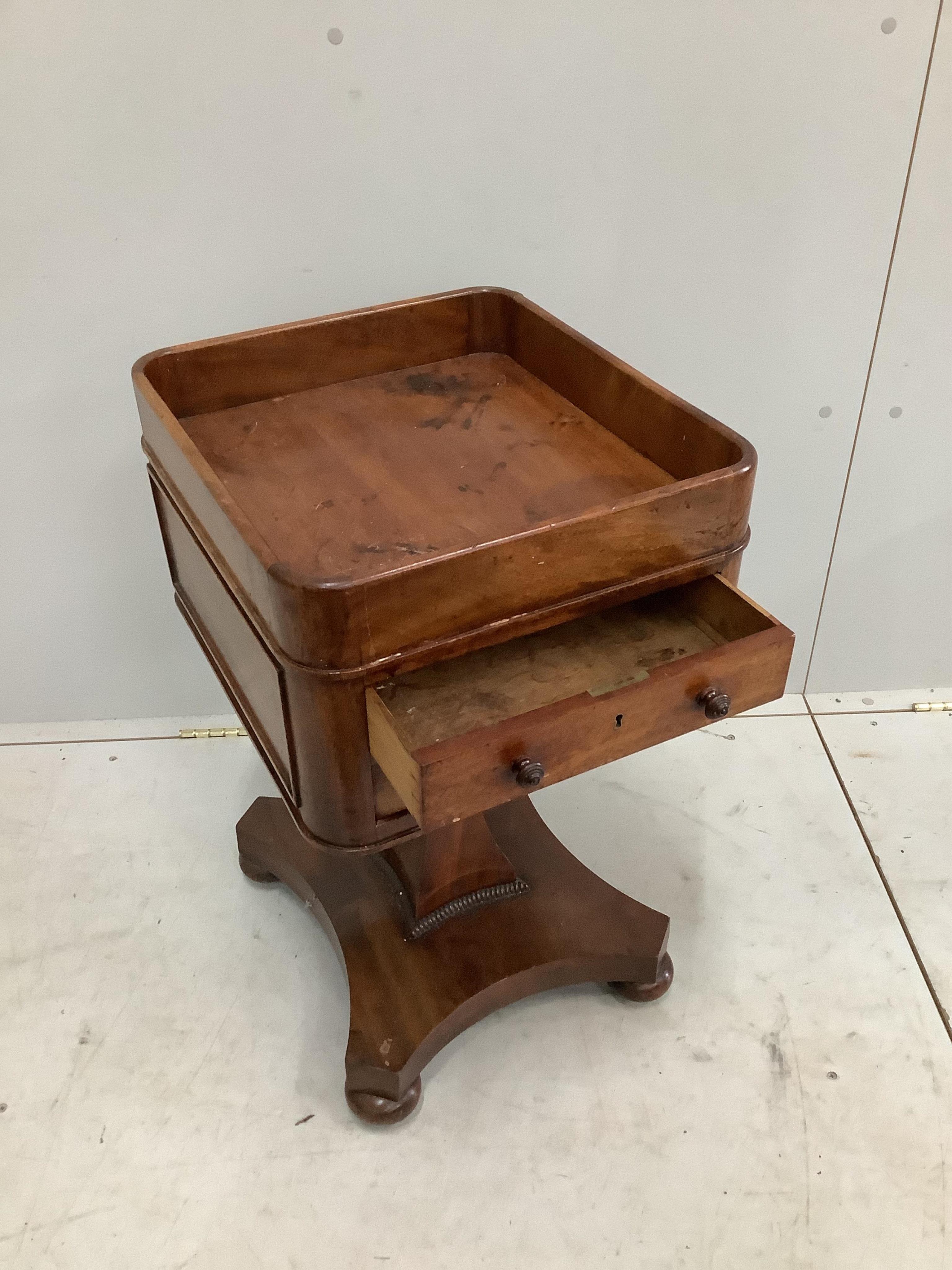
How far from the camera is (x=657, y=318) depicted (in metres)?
1.45

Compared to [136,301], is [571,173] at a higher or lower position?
higher

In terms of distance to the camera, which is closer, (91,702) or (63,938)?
(63,938)

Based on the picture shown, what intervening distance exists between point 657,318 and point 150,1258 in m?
1.28

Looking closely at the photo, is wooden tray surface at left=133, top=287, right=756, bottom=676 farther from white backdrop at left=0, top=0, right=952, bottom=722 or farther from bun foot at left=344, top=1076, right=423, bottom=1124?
bun foot at left=344, top=1076, right=423, bottom=1124

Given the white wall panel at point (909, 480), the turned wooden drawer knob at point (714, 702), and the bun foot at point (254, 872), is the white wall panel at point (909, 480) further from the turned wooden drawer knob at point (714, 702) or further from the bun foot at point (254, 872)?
the bun foot at point (254, 872)

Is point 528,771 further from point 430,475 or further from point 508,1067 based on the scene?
point 508,1067

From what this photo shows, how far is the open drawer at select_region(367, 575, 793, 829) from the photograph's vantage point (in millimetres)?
822

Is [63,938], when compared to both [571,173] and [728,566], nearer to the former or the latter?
[728,566]

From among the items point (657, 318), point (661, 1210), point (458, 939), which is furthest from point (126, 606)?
point (661, 1210)

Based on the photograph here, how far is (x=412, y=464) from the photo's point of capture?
1.06 meters

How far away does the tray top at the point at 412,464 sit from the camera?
0.96 metres

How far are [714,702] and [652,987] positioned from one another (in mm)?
590

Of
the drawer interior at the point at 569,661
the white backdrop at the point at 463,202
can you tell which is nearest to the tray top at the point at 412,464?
the drawer interior at the point at 569,661

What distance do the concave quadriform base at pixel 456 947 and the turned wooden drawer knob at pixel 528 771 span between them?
0.43m
